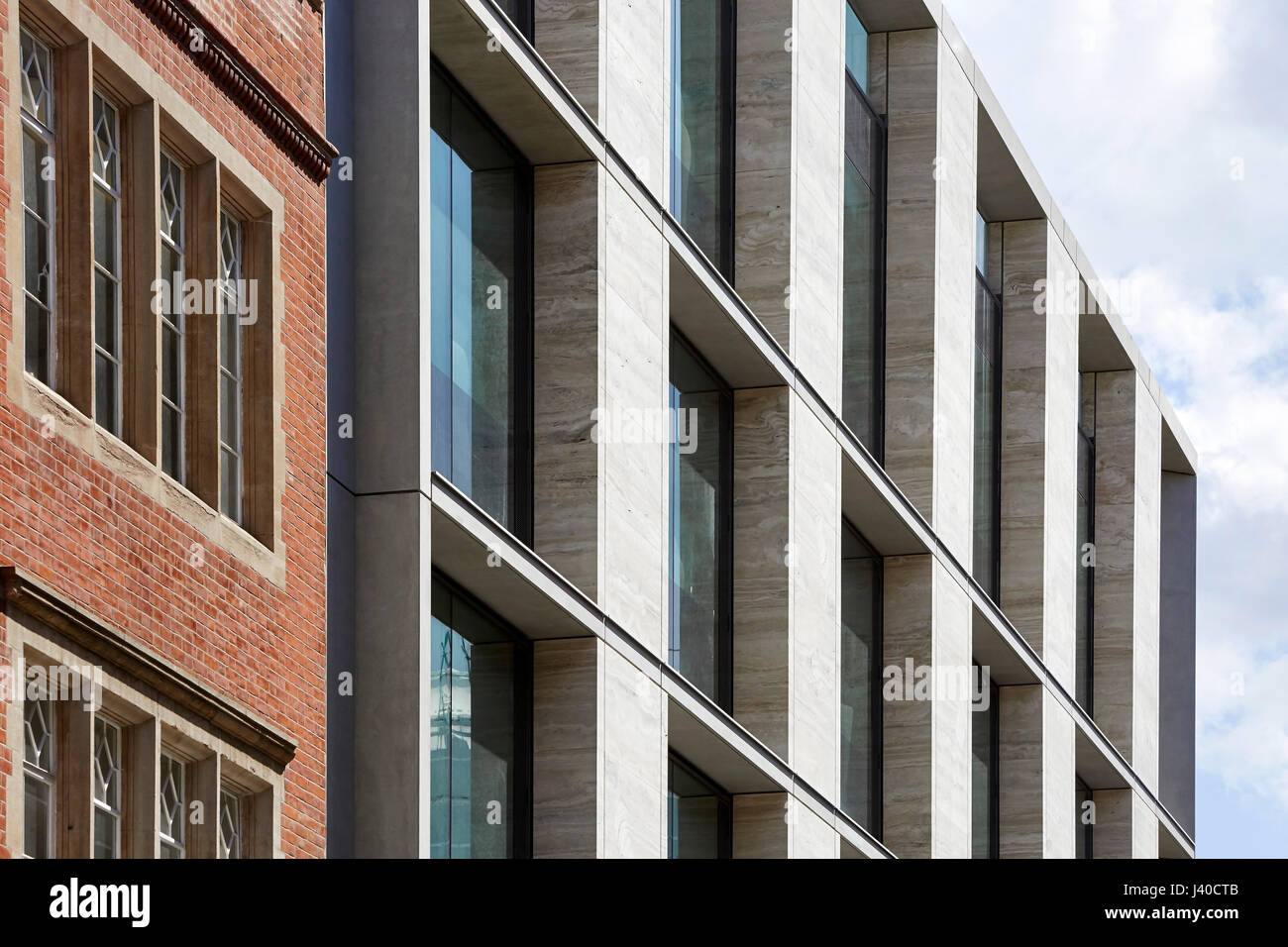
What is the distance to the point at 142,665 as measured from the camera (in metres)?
14.3

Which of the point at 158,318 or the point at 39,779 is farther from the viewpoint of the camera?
the point at 158,318

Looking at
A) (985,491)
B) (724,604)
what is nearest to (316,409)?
(724,604)

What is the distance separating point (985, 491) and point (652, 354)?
15899mm

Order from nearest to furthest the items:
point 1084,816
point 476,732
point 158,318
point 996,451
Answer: point 158,318 < point 476,732 < point 996,451 < point 1084,816

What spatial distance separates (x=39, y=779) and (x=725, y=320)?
13.3m

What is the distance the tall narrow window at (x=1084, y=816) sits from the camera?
139 ft

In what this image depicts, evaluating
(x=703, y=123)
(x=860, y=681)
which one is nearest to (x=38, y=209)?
(x=703, y=123)

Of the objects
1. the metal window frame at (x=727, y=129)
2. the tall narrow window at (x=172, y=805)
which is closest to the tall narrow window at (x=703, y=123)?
the metal window frame at (x=727, y=129)

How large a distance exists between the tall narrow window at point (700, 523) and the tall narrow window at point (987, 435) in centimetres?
1099

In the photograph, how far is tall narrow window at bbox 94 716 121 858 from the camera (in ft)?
46.2

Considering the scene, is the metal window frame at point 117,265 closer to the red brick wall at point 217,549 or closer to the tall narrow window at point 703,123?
the red brick wall at point 217,549

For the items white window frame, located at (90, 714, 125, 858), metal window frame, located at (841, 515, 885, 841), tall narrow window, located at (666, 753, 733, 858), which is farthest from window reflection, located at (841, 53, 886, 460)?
white window frame, located at (90, 714, 125, 858)

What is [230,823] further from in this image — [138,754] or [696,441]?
[696,441]
